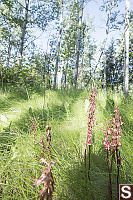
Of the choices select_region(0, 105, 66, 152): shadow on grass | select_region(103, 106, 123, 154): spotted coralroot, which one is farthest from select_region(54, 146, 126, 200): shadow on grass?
select_region(0, 105, 66, 152): shadow on grass

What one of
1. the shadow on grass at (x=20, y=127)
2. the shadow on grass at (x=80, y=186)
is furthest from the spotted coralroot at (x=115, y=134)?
the shadow on grass at (x=20, y=127)

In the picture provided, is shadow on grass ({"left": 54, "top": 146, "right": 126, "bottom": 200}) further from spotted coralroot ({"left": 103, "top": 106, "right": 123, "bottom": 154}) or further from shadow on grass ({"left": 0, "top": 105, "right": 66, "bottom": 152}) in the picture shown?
shadow on grass ({"left": 0, "top": 105, "right": 66, "bottom": 152})

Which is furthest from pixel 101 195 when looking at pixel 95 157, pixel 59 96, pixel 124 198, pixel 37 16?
pixel 37 16

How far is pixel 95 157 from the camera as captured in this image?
1.17 meters

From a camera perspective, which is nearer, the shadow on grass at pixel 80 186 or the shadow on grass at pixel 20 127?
the shadow on grass at pixel 80 186

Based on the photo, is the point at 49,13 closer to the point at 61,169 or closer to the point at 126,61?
the point at 126,61

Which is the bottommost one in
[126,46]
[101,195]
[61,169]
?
[101,195]

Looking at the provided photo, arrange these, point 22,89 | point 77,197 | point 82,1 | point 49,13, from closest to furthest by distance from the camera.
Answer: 1. point 77,197
2. point 22,89
3. point 49,13
4. point 82,1

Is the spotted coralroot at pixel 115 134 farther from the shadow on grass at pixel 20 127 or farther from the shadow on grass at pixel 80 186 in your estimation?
the shadow on grass at pixel 20 127

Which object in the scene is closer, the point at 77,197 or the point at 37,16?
the point at 77,197

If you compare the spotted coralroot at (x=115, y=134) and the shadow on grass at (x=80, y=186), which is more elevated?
the spotted coralroot at (x=115, y=134)

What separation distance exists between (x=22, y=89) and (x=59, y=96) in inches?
70.3

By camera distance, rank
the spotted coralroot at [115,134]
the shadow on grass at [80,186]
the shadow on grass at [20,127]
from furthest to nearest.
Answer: the shadow on grass at [20,127] < the shadow on grass at [80,186] < the spotted coralroot at [115,134]

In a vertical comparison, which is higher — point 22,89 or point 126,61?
point 126,61
